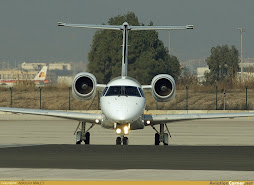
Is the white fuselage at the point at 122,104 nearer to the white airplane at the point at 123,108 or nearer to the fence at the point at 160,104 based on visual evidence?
the white airplane at the point at 123,108

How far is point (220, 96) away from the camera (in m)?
72.7

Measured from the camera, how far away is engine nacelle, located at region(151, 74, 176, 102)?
29.0m

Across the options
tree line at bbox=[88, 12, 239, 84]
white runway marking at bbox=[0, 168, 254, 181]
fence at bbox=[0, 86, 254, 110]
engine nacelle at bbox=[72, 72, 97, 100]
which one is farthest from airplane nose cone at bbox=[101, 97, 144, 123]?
tree line at bbox=[88, 12, 239, 84]

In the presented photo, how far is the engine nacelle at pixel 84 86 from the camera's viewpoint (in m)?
29.1

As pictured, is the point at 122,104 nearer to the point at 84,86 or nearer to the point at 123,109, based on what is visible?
the point at 123,109

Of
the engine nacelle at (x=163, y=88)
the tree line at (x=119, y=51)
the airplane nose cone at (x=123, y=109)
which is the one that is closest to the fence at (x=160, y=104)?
the tree line at (x=119, y=51)

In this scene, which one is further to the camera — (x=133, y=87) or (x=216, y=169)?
(x=133, y=87)

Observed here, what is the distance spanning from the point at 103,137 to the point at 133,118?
25.5 feet

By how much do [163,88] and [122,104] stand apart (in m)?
3.29

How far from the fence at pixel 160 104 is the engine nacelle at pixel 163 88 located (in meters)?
33.9

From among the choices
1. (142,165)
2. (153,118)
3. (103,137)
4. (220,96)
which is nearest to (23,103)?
(220,96)

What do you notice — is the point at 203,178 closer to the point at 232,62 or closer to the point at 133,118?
the point at 133,118

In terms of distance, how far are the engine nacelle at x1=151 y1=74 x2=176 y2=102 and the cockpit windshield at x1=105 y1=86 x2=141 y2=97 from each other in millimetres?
1646

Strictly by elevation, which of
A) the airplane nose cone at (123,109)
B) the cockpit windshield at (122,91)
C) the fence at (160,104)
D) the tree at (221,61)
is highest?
the tree at (221,61)
